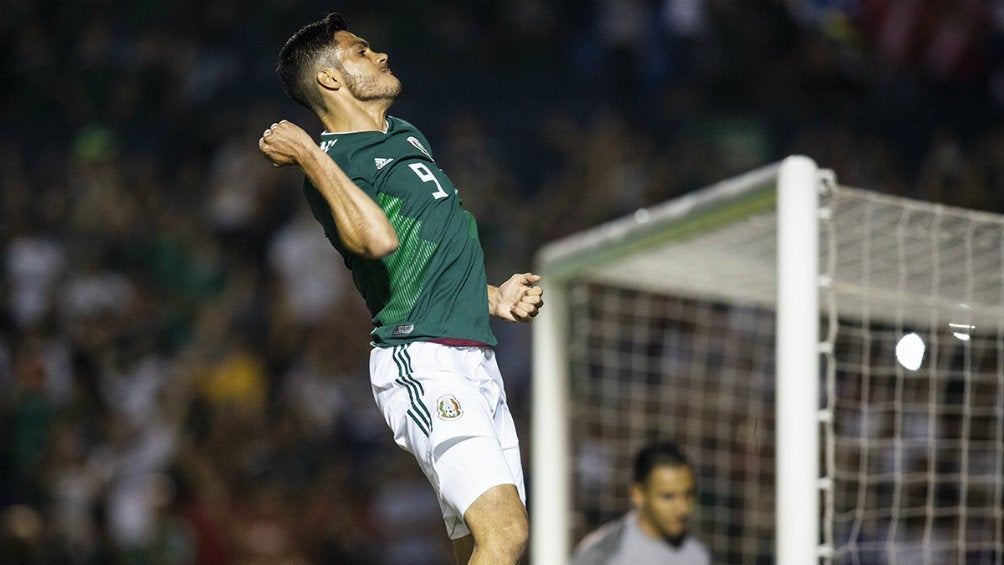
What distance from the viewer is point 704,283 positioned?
6461mm

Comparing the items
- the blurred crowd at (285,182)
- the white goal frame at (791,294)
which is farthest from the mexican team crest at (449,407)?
the blurred crowd at (285,182)

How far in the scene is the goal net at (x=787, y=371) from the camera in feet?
14.7

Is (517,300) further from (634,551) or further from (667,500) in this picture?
(634,551)

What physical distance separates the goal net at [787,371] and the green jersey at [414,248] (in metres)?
1.66

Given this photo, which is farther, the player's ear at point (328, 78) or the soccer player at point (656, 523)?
the soccer player at point (656, 523)

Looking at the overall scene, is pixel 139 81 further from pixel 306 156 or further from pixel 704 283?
pixel 306 156

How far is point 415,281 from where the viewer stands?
124 inches

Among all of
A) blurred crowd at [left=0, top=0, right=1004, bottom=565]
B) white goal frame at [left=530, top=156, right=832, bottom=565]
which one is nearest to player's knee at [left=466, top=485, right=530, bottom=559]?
white goal frame at [left=530, top=156, right=832, bottom=565]

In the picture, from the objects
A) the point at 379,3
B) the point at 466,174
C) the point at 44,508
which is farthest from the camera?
the point at 379,3

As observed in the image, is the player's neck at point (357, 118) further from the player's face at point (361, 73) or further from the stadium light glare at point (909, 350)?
the stadium light glare at point (909, 350)

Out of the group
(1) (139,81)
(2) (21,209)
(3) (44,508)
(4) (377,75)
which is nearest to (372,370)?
(4) (377,75)

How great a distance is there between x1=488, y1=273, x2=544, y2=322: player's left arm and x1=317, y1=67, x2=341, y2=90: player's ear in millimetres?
667

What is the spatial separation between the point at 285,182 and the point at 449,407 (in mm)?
6287

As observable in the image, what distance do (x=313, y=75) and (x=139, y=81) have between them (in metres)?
6.97
